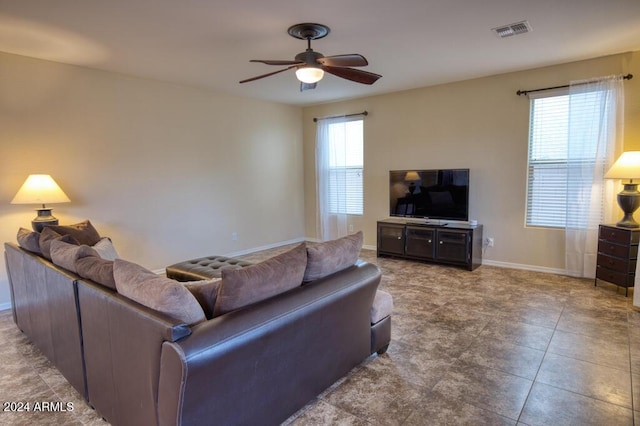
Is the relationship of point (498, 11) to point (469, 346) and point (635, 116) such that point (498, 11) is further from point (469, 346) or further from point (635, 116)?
point (469, 346)

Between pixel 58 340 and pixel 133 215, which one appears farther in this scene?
pixel 133 215

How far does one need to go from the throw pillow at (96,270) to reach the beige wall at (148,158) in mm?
2568

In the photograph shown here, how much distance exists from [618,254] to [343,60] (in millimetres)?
3466

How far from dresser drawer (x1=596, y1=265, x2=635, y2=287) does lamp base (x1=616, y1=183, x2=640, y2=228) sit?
0.51 m

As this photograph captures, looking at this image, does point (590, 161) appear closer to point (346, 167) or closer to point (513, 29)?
point (513, 29)

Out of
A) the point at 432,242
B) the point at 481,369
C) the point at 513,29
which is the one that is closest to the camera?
the point at 481,369

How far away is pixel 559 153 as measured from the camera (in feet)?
14.7

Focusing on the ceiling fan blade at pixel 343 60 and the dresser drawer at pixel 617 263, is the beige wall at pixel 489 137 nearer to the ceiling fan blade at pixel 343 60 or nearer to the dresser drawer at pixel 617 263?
the dresser drawer at pixel 617 263

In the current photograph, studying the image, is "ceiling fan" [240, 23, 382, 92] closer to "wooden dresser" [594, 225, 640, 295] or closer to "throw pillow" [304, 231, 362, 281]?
"throw pillow" [304, 231, 362, 281]

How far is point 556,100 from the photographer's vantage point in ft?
14.6

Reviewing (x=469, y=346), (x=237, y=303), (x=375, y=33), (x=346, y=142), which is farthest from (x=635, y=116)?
(x=237, y=303)

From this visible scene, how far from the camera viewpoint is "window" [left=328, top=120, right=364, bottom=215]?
6262 mm

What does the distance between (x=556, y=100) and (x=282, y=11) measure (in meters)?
3.62

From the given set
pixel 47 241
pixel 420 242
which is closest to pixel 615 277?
pixel 420 242
